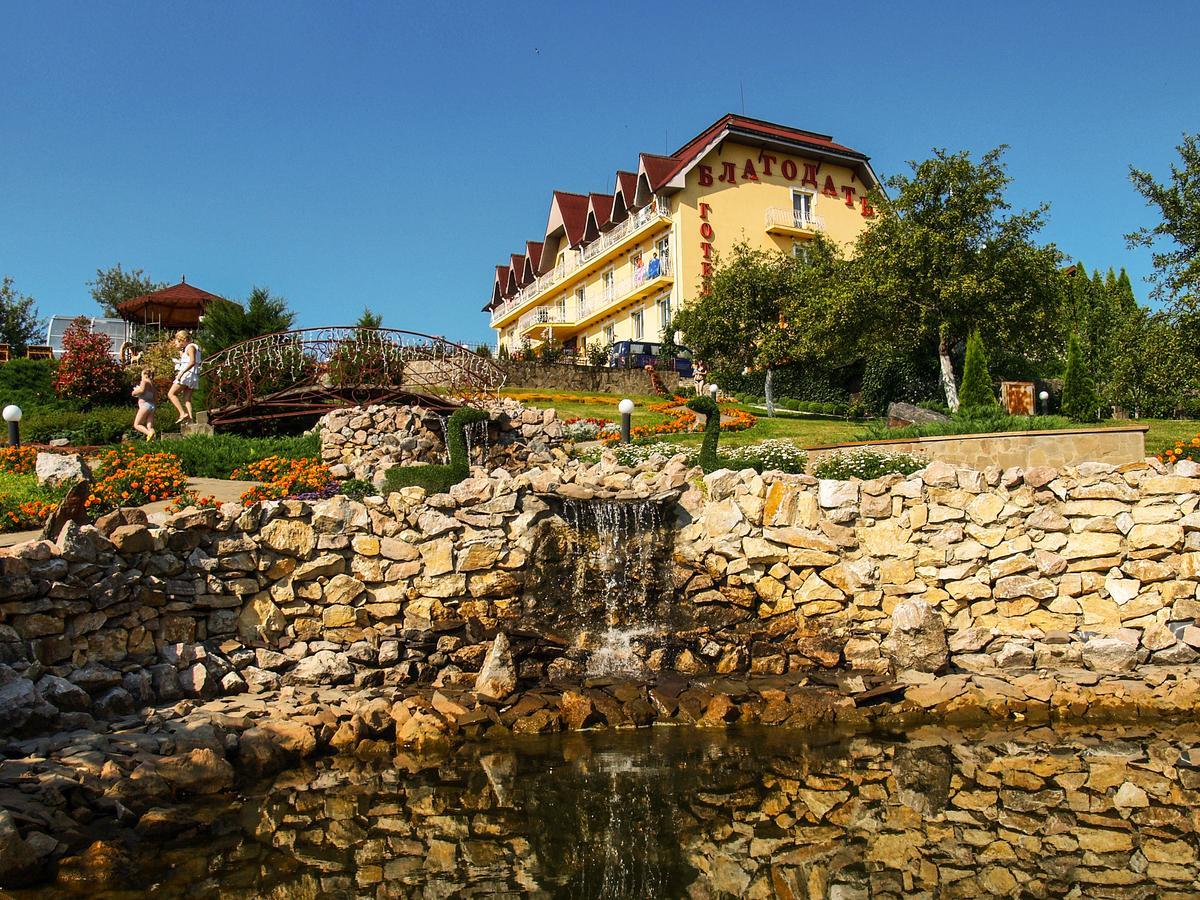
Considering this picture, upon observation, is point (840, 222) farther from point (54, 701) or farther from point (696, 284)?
point (54, 701)

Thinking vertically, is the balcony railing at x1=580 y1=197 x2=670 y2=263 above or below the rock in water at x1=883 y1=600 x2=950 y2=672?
above

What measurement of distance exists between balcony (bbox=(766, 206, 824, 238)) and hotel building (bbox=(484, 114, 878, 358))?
43 millimetres

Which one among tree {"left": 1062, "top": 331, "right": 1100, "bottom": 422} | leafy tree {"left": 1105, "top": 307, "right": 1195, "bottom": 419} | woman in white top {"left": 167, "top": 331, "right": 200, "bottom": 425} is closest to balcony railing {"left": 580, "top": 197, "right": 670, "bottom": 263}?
A: tree {"left": 1062, "top": 331, "right": 1100, "bottom": 422}

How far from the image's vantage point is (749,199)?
3650 centimetres

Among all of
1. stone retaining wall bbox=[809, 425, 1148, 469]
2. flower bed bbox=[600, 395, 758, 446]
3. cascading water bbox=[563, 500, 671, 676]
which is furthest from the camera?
flower bed bbox=[600, 395, 758, 446]

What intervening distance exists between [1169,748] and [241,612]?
1001cm

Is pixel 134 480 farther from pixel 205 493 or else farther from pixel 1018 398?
pixel 1018 398

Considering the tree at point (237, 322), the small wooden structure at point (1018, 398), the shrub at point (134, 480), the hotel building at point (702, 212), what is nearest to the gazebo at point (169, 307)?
the tree at point (237, 322)

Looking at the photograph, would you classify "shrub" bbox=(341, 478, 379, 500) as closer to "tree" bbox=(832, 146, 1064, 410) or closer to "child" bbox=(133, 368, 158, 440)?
"child" bbox=(133, 368, 158, 440)

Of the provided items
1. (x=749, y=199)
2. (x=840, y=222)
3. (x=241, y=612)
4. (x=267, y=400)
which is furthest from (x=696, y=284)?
(x=241, y=612)

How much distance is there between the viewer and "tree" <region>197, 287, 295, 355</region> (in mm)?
24000

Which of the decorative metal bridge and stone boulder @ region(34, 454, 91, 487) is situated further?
the decorative metal bridge

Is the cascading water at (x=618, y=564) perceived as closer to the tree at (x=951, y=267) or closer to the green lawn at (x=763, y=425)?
the green lawn at (x=763, y=425)

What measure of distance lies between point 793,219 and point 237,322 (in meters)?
23.4
